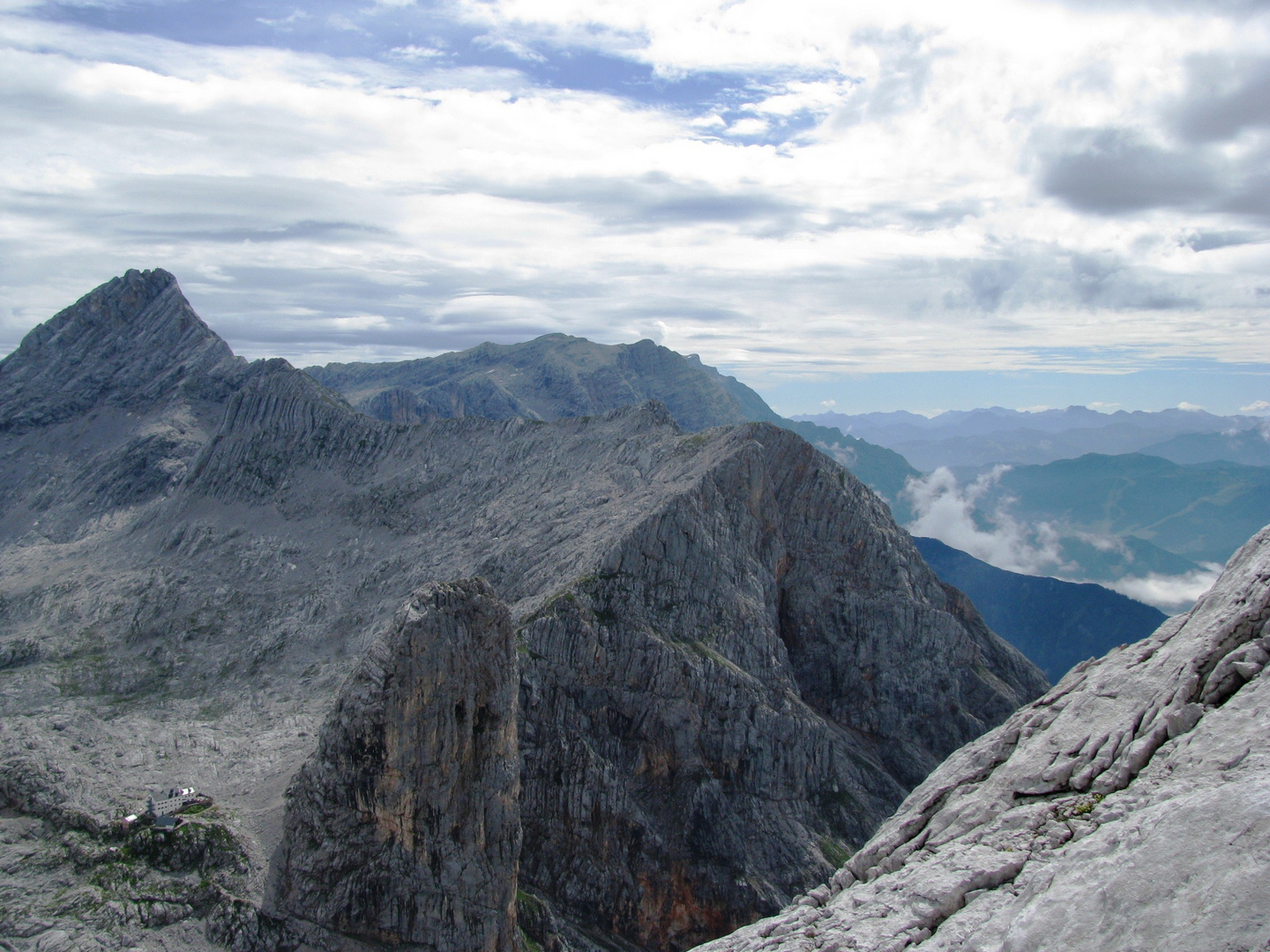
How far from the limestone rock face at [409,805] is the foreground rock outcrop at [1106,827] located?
3616cm

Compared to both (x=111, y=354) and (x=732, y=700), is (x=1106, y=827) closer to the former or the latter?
(x=732, y=700)

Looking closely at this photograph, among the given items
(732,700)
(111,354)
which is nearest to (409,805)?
(732,700)

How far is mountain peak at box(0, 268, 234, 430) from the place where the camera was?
178 m

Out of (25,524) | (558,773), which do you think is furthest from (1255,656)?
(25,524)

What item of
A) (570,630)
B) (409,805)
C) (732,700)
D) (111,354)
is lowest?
(732,700)

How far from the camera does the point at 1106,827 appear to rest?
1738 centimetres

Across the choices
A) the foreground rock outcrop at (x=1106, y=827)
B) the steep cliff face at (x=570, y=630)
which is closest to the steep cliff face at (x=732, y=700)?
the steep cliff face at (x=570, y=630)

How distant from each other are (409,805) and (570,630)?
99.7 feet

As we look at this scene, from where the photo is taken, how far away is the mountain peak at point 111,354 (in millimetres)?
178250

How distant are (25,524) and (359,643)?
100215mm

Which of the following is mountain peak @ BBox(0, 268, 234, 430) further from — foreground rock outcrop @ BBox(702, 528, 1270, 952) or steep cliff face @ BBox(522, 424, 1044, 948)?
foreground rock outcrop @ BBox(702, 528, 1270, 952)

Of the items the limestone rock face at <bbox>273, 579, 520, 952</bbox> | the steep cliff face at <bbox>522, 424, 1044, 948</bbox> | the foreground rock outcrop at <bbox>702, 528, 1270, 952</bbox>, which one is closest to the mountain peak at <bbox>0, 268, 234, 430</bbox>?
the steep cliff face at <bbox>522, 424, 1044, 948</bbox>

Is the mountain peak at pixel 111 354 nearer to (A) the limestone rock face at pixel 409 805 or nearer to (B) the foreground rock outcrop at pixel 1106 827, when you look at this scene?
(A) the limestone rock face at pixel 409 805

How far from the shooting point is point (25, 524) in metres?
153
